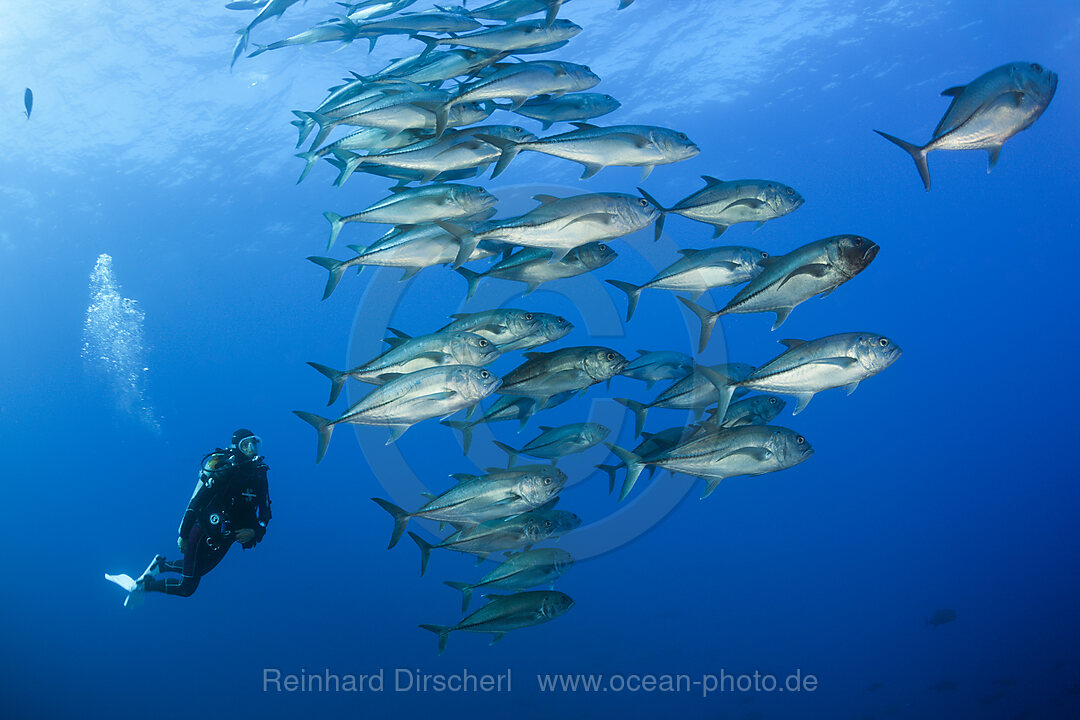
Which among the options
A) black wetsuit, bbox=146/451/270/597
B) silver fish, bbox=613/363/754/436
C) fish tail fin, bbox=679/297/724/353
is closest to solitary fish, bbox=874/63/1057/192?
fish tail fin, bbox=679/297/724/353

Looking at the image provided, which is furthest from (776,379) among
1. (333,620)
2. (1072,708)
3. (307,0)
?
(333,620)

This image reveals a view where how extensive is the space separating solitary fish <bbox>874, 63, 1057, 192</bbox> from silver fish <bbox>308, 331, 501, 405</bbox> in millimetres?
2557

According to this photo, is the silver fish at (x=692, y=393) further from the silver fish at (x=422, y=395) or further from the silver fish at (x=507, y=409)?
the silver fish at (x=422, y=395)

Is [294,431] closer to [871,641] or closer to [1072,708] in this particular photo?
[871,641]

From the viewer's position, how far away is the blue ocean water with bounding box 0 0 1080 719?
18.9 meters

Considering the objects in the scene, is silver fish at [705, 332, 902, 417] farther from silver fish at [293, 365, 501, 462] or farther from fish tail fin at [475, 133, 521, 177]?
fish tail fin at [475, 133, 521, 177]

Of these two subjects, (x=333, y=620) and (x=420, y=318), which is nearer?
(x=333, y=620)

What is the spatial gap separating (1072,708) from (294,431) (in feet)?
252

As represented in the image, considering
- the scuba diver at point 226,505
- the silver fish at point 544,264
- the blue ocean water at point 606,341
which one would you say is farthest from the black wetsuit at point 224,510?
the silver fish at point 544,264

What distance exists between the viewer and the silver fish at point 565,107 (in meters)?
4.46

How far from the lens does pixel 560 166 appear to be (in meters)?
26.8

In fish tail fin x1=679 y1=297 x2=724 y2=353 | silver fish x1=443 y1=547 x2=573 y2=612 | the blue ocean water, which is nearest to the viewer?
fish tail fin x1=679 y1=297 x2=724 y2=353

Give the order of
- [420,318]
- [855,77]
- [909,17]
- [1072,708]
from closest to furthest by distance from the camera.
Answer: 1. [1072,708]
2. [909,17]
3. [855,77]
4. [420,318]

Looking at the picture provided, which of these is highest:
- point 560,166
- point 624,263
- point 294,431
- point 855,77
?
point 855,77
